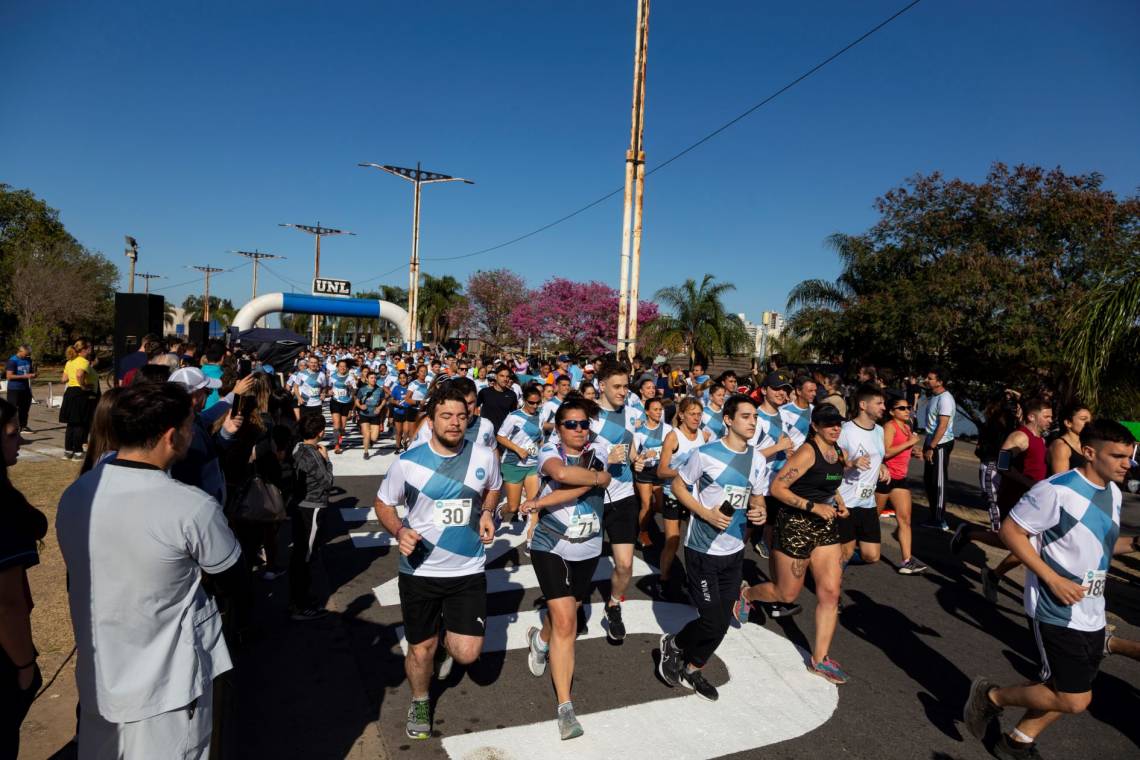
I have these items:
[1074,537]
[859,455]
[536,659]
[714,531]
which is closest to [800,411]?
[859,455]

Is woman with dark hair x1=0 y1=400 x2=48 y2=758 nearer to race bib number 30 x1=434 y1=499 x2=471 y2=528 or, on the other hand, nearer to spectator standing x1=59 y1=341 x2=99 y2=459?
race bib number 30 x1=434 y1=499 x2=471 y2=528

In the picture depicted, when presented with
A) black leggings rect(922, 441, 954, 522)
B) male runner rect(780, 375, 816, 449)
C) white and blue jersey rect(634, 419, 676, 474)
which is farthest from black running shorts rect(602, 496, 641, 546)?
black leggings rect(922, 441, 954, 522)

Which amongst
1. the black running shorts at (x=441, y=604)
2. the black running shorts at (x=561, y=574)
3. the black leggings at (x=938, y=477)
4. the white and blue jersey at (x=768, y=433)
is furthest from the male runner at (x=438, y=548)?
the black leggings at (x=938, y=477)

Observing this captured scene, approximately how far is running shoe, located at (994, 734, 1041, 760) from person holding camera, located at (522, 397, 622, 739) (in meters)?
2.51

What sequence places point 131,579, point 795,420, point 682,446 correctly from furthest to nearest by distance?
1. point 795,420
2. point 682,446
3. point 131,579

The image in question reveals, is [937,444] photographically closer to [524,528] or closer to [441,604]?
[524,528]

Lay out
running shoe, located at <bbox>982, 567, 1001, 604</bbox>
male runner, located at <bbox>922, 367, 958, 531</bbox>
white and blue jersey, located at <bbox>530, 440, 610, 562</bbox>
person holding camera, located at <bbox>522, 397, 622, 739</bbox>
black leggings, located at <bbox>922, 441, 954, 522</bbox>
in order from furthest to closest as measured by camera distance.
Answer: black leggings, located at <bbox>922, 441, 954, 522</bbox> → male runner, located at <bbox>922, 367, 958, 531</bbox> → running shoe, located at <bbox>982, 567, 1001, 604</bbox> → white and blue jersey, located at <bbox>530, 440, 610, 562</bbox> → person holding camera, located at <bbox>522, 397, 622, 739</bbox>

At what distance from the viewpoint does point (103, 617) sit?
2262 millimetres

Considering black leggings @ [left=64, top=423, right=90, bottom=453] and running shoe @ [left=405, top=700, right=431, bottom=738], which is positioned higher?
black leggings @ [left=64, top=423, right=90, bottom=453]

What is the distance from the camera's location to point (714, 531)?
4.52 metres

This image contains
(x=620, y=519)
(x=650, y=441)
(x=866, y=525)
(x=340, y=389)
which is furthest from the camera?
(x=340, y=389)

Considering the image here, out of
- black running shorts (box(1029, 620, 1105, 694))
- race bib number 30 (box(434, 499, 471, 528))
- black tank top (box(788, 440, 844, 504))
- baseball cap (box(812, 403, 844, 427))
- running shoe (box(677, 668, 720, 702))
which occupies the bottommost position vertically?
running shoe (box(677, 668, 720, 702))

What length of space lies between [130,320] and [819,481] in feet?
→ 39.7

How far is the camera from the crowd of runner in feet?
7.50
